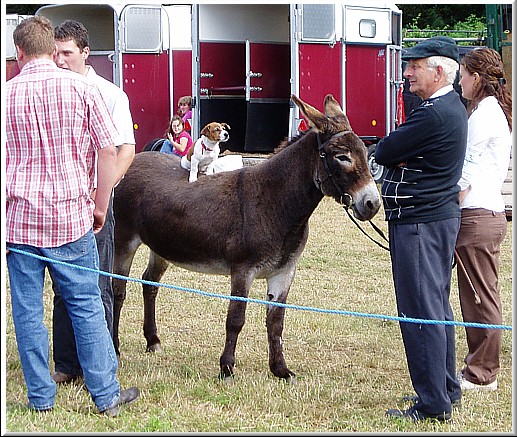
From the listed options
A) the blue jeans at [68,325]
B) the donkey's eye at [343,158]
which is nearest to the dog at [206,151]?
the blue jeans at [68,325]

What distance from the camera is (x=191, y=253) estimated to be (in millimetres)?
6074

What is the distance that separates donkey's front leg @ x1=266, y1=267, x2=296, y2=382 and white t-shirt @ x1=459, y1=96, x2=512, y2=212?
1271 mm

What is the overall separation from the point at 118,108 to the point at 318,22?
9959 millimetres

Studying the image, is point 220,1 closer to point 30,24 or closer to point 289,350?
point 289,350

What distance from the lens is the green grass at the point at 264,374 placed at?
4.80 metres

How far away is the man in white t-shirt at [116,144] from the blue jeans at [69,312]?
2.24 feet

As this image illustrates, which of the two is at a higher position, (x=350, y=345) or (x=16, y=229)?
(x=16, y=229)

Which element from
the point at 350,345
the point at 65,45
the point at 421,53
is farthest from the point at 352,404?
the point at 65,45

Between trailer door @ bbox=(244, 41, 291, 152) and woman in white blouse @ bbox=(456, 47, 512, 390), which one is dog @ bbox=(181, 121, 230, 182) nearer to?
trailer door @ bbox=(244, 41, 291, 152)

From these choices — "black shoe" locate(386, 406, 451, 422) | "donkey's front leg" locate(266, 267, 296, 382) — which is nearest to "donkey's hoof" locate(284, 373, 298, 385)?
"donkey's front leg" locate(266, 267, 296, 382)

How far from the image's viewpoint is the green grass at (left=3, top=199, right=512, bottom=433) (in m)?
4.80

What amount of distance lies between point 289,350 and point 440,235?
2262 mm

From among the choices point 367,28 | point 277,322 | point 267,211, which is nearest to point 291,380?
point 277,322

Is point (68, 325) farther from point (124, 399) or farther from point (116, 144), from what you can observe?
point (116, 144)
